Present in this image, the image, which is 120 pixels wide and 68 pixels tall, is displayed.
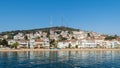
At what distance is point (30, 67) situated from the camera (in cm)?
5700

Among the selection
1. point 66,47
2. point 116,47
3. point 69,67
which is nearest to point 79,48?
point 66,47

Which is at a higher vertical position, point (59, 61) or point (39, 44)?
point (39, 44)

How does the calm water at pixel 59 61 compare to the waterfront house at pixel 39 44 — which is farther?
the waterfront house at pixel 39 44

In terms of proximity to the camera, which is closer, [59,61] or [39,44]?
[59,61]

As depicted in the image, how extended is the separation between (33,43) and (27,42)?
3.31 metres

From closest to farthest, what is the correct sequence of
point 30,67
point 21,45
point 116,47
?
point 30,67 < point 21,45 < point 116,47

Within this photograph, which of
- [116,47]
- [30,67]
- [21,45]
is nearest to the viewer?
[30,67]

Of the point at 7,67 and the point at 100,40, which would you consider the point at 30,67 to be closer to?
the point at 7,67

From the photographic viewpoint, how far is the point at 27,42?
173750mm

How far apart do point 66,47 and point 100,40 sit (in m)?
21.2

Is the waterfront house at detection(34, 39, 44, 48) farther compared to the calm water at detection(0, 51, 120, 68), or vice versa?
the waterfront house at detection(34, 39, 44, 48)

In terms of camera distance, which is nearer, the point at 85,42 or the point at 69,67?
the point at 69,67

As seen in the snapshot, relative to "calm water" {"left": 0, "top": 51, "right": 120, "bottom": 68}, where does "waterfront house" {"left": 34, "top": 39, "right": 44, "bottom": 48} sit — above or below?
above

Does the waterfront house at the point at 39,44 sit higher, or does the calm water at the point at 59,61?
the waterfront house at the point at 39,44
